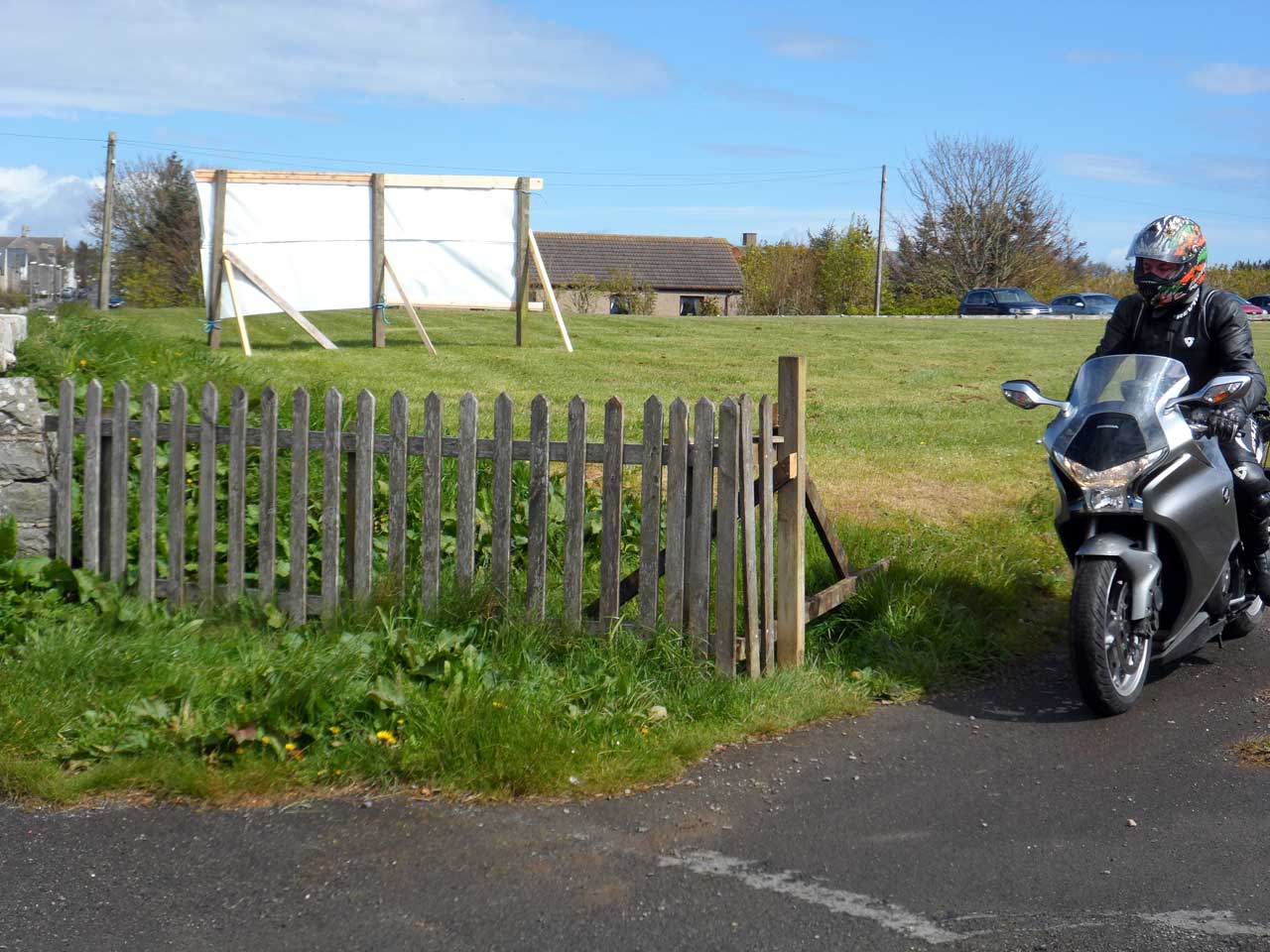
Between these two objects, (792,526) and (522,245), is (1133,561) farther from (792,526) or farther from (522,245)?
(522,245)

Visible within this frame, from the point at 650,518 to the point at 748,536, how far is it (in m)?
0.44

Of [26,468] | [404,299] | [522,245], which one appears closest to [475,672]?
[26,468]

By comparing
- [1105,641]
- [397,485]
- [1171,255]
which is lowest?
[1105,641]

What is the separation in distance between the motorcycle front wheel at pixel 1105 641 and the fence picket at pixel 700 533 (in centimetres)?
150

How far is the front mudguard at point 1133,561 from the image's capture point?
5.21 meters

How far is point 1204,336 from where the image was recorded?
598 cm

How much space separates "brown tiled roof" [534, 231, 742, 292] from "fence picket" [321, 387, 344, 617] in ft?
189

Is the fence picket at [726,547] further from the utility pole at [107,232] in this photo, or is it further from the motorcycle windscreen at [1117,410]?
the utility pole at [107,232]

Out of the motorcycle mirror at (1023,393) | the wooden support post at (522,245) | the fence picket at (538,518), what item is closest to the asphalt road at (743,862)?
the fence picket at (538,518)

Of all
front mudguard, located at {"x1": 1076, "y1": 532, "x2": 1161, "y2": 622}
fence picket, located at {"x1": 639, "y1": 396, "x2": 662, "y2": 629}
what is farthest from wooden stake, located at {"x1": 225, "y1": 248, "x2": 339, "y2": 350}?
front mudguard, located at {"x1": 1076, "y1": 532, "x2": 1161, "y2": 622}

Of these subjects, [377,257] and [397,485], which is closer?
[397,485]

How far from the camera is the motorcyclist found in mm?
5773

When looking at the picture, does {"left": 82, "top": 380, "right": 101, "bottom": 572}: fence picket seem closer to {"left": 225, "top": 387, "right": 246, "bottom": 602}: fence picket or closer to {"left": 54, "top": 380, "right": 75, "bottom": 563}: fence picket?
{"left": 54, "top": 380, "right": 75, "bottom": 563}: fence picket

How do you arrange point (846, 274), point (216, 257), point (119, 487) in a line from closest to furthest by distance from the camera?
1. point (119, 487)
2. point (216, 257)
3. point (846, 274)
